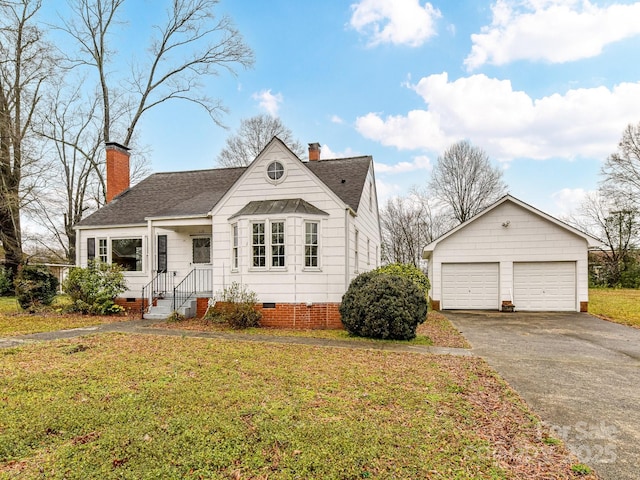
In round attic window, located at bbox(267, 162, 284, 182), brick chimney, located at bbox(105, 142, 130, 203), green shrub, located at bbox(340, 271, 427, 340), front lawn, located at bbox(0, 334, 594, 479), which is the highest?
→ brick chimney, located at bbox(105, 142, 130, 203)

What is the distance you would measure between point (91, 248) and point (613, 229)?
36.6 metres

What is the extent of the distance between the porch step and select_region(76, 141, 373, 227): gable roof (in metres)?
3.06

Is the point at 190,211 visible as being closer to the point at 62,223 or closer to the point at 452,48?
the point at 452,48

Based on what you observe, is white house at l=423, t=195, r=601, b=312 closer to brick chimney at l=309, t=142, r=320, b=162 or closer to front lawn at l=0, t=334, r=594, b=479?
brick chimney at l=309, t=142, r=320, b=162

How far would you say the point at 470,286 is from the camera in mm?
16031

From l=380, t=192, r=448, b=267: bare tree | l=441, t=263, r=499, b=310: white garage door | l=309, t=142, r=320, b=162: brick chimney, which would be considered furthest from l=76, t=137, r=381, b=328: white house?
l=380, t=192, r=448, b=267: bare tree

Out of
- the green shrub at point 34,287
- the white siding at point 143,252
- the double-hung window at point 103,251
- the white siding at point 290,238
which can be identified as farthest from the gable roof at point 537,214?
the green shrub at point 34,287

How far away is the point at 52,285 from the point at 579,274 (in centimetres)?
2138

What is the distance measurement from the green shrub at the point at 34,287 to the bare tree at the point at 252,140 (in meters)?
18.8

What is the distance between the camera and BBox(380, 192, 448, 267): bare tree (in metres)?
33.3

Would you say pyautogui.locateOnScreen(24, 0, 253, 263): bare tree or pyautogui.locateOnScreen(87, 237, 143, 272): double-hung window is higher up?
pyautogui.locateOnScreen(24, 0, 253, 263): bare tree

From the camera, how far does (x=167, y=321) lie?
11.6 meters

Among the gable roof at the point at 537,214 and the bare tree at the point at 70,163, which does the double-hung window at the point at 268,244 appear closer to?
the gable roof at the point at 537,214

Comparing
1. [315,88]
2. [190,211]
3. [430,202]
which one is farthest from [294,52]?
[430,202]
